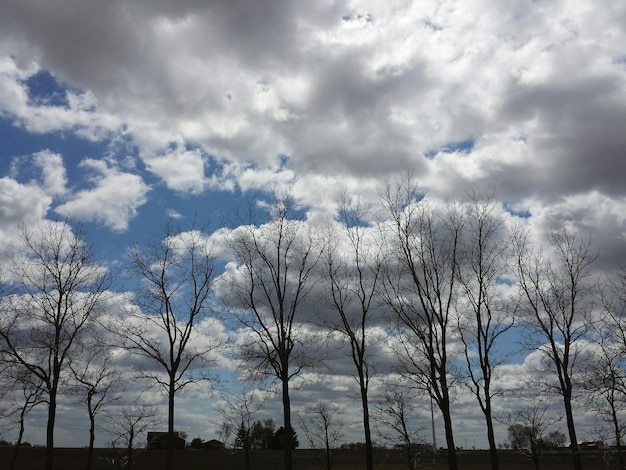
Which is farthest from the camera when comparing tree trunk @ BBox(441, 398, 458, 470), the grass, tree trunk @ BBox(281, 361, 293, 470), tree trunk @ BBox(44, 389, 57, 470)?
the grass

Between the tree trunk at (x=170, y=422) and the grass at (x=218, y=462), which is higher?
the tree trunk at (x=170, y=422)

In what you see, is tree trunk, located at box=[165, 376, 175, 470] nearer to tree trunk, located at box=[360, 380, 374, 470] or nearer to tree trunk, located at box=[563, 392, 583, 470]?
tree trunk, located at box=[360, 380, 374, 470]

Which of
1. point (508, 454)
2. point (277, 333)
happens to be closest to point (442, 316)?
point (277, 333)

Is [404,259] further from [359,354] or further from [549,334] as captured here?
[549,334]

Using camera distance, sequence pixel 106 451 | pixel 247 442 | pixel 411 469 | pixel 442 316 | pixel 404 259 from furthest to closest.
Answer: pixel 106 451
pixel 247 442
pixel 411 469
pixel 404 259
pixel 442 316

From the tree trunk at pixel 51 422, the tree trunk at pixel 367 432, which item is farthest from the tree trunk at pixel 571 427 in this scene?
the tree trunk at pixel 51 422

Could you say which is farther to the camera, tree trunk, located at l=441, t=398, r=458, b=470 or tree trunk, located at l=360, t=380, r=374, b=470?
tree trunk, located at l=360, t=380, r=374, b=470

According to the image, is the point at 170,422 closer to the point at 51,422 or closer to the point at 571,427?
the point at 51,422

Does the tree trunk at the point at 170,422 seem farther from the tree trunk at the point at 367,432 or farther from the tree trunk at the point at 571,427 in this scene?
the tree trunk at the point at 571,427

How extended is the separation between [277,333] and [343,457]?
62.3m

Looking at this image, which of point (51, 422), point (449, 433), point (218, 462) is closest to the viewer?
point (449, 433)

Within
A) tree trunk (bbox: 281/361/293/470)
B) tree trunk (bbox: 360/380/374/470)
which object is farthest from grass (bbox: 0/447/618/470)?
tree trunk (bbox: 281/361/293/470)

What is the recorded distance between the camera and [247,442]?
52.2 metres

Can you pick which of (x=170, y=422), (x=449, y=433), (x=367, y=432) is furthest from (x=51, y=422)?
(x=449, y=433)
